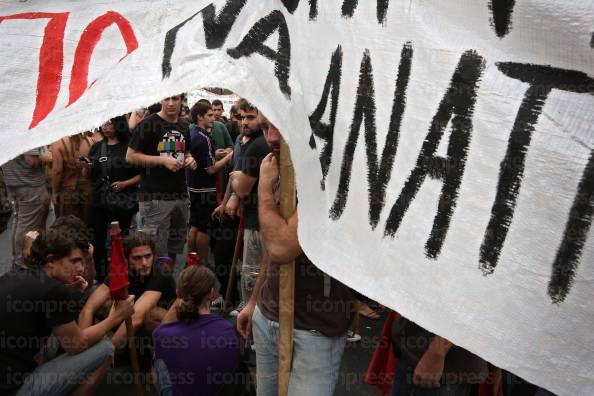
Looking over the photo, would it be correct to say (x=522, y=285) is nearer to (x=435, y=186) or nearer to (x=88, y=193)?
(x=435, y=186)

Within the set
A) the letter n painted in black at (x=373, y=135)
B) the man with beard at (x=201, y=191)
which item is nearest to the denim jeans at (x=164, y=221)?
the man with beard at (x=201, y=191)

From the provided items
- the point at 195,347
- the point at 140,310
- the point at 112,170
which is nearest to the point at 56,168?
the point at 112,170

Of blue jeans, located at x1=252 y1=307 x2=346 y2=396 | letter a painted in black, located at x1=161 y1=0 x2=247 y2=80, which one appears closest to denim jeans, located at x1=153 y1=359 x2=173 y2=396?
blue jeans, located at x1=252 y1=307 x2=346 y2=396

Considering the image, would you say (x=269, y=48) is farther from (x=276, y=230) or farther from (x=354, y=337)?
(x=354, y=337)

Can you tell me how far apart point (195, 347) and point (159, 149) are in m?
2.43

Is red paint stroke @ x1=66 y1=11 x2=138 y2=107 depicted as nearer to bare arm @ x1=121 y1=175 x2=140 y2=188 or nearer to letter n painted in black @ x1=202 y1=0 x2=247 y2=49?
letter n painted in black @ x1=202 y1=0 x2=247 y2=49

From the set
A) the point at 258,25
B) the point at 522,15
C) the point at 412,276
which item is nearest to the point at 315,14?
the point at 258,25

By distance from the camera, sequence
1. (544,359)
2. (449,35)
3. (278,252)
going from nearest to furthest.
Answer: (544,359), (449,35), (278,252)

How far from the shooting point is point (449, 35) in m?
1.29

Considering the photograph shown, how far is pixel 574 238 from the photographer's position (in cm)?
113

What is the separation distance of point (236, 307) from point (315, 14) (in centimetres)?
368

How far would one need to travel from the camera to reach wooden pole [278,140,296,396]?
1.91m

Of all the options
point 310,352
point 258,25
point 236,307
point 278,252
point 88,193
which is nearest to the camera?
point 258,25

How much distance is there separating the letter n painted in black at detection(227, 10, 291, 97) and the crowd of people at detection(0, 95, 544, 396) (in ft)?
0.42
